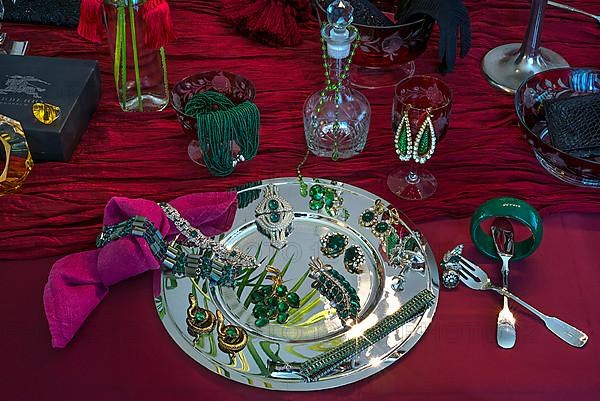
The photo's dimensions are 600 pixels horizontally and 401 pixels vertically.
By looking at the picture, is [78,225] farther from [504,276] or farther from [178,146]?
[504,276]

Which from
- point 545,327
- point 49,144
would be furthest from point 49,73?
point 545,327

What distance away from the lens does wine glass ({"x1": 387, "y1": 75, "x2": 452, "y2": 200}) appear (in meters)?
0.88

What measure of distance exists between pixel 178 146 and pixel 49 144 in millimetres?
167

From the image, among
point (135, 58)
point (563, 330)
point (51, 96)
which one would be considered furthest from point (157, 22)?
point (563, 330)

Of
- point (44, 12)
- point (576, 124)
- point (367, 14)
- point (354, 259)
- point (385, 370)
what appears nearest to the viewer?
point (385, 370)

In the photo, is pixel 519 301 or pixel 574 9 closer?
pixel 519 301

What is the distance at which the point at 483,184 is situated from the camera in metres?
0.97

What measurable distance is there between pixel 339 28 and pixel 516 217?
1.01 ft

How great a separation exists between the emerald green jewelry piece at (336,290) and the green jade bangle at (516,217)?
0.53 feet

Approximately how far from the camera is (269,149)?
101 centimetres

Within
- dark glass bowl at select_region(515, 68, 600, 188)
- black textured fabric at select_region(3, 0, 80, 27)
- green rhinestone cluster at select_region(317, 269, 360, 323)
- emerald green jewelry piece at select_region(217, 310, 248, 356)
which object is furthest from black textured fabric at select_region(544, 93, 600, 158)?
black textured fabric at select_region(3, 0, 80, 27)

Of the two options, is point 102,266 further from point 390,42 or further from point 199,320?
point 390,42

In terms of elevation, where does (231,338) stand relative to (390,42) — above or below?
below

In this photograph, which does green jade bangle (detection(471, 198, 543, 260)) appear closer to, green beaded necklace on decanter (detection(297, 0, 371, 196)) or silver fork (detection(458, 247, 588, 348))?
silver fork (detection(458, 247, 588, 348))
